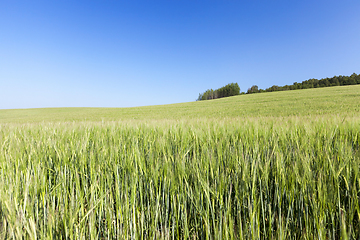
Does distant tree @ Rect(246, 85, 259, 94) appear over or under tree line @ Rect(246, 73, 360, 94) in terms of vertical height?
over

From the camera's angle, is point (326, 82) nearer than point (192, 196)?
No

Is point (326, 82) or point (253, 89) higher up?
point (253, 89)

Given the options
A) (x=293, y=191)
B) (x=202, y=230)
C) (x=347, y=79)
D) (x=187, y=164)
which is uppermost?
(x=347, y=79)

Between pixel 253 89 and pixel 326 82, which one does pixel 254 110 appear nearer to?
pixel 326 82

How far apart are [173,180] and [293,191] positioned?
1.73ft

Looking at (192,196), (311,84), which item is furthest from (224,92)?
(192,196)

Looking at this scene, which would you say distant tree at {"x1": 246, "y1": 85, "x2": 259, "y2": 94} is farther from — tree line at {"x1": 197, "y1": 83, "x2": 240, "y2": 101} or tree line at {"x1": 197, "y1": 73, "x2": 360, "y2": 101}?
tree line at {"x1": 197, "y1": 83, "x2": 240, "y2": 101}

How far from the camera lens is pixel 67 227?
662 millimetres

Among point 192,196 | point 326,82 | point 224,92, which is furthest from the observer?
point 224,92

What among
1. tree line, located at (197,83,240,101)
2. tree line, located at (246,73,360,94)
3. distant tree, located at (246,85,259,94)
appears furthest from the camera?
tree line, located at (197,83,240,101)

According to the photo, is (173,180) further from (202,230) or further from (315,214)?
(315,214)

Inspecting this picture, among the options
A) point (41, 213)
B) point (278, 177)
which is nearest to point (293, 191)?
point (278, 177)

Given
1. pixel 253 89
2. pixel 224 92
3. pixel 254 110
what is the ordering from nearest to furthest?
pixel 254 110
pixel 253 89
pixel 224 92

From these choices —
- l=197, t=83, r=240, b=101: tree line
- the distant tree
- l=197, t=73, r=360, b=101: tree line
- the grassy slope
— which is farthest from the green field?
l=197, t=83, r=240, b=101: tree line
